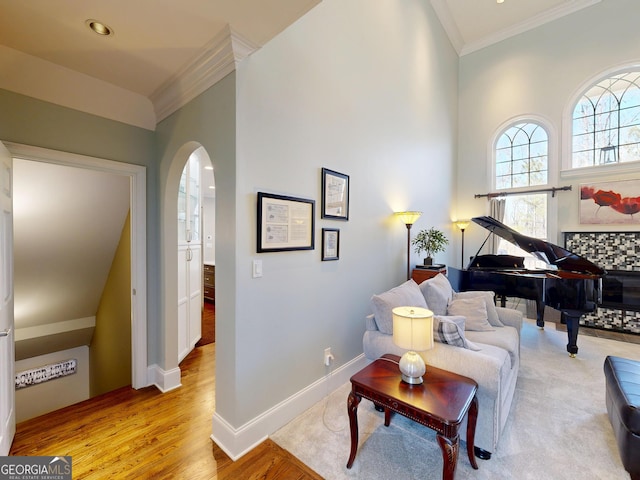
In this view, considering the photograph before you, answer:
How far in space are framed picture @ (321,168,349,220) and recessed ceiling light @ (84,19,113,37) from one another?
65.5 inches

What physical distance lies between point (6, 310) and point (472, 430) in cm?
306

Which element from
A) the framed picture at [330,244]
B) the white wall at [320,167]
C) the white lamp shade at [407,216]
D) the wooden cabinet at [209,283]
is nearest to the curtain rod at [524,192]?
the white wall at [320,167]

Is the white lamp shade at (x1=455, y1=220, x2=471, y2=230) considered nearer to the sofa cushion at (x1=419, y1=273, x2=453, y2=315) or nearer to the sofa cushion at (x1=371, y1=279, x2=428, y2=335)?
the sofa cushion at (x1=419, y1=273, x2=453, y2=315)

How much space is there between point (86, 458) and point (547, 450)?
3061 mm

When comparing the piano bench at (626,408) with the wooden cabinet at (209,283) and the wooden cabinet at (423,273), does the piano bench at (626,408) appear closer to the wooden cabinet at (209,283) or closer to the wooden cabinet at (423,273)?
the wooden cabinet at (423,273)

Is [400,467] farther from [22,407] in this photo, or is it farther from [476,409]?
[22,407]

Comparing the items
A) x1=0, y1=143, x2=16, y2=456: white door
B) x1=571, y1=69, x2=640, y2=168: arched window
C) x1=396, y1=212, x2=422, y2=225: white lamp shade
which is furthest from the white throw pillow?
x1=571, y1=69, x2=640, y2=168: arched window

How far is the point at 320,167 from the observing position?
8.09 ft

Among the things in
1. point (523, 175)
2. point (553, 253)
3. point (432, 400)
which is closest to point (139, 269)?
point (432, 400)

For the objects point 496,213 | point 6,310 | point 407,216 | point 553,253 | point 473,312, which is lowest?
point 473,312

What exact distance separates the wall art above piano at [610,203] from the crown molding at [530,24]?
3.20 m

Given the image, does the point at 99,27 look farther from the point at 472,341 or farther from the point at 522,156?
the point at 522,156

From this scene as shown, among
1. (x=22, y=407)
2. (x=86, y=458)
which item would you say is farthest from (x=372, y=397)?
(x=22, y=407)

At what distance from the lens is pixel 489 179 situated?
5.80m
